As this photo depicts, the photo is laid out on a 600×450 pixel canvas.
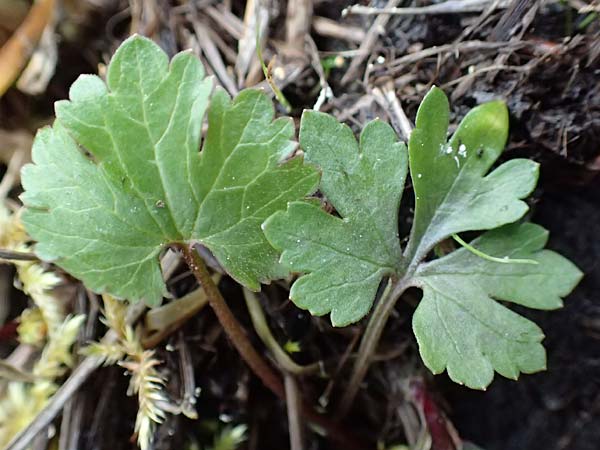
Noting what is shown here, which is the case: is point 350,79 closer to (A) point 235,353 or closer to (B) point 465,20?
(B) point 465,20

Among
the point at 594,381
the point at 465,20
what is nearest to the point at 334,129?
the point at 465,20

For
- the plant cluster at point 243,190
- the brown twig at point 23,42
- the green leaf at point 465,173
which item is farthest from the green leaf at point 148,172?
the brown twig at point 23,42

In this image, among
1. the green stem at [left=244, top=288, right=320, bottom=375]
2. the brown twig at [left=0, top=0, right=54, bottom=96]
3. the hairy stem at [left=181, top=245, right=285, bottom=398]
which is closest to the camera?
the hairy stem at [left=181, top=245, right=285, bottom=398]

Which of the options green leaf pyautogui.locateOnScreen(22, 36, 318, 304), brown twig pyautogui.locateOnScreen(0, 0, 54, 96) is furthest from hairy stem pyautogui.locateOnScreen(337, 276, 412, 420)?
brown twig pyautogui.locateOnScreen(0, 0, 54, 96)

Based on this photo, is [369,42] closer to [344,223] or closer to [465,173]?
[465,173]

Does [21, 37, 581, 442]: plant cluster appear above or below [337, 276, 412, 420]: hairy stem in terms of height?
above

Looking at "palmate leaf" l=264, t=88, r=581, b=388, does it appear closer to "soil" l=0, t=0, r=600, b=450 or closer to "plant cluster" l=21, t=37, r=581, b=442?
"plant cluster" l=21, t=37, r=581, b=442

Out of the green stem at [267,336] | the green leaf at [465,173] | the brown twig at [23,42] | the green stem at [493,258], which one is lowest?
the green stem at [267,336]

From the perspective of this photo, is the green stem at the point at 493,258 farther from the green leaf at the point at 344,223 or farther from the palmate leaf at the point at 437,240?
the green leaf at the point at 344,223
